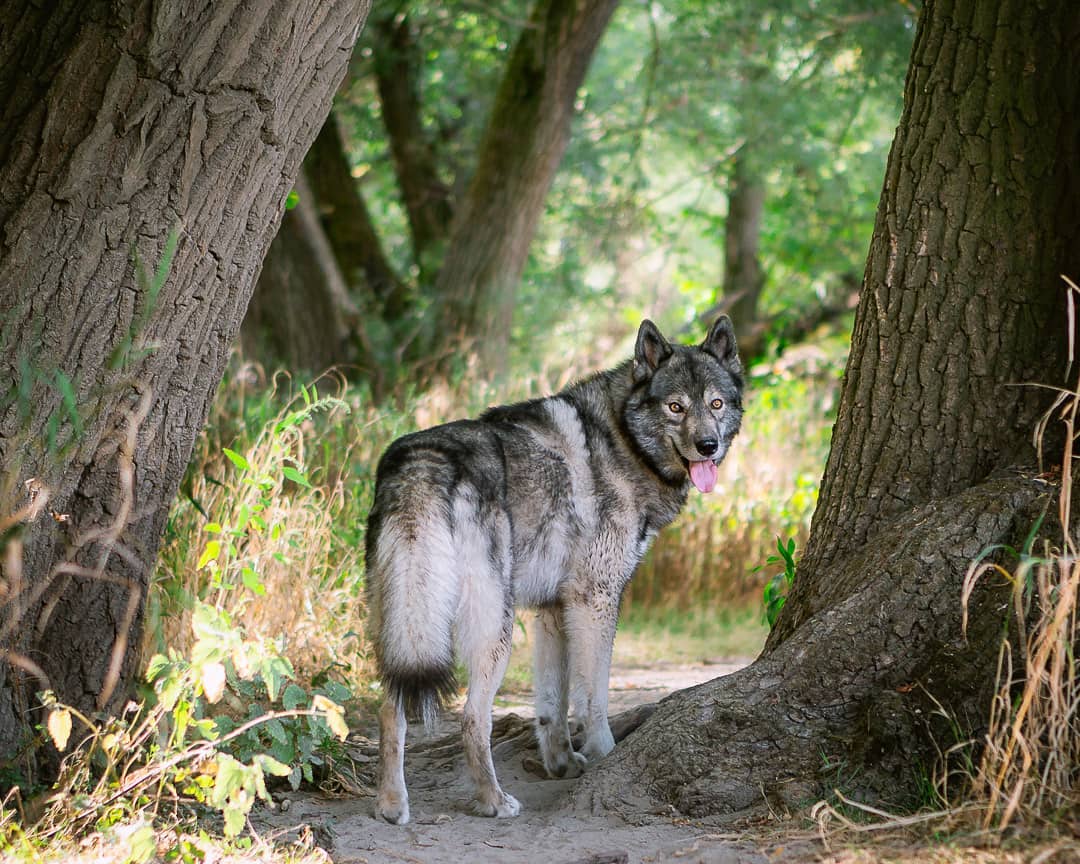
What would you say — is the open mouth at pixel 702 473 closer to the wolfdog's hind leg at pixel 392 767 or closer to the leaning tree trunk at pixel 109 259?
the wolfdog's hind leg at pixel 392 767

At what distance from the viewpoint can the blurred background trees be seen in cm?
1044

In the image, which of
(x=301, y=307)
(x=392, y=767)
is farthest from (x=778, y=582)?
(x=301, y=307)

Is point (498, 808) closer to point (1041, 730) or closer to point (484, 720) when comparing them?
point (484, 720)

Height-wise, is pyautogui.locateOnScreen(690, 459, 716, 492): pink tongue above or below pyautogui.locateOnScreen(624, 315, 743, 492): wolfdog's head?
below

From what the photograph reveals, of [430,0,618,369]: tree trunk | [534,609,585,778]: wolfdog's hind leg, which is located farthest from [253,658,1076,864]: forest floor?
[430,0,618,369]: tree trunk

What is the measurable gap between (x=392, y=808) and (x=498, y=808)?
1.35 feet

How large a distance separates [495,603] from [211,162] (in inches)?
76.9

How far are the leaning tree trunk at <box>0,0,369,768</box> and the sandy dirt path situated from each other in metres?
0.95

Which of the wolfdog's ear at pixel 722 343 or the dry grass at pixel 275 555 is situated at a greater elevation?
the wolfdog's ear at pixel 722 343

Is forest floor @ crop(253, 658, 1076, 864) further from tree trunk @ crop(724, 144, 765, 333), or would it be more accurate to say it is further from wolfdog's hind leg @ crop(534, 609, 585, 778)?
tree trunk @ crop(724, 144, 765, 333)

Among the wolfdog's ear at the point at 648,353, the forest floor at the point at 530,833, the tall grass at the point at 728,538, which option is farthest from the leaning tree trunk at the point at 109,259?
the tall grass at the point at 728,538

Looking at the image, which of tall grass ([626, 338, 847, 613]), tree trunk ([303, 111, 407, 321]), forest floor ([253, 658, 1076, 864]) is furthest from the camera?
tree trunk ([303, 111, 407, 321])

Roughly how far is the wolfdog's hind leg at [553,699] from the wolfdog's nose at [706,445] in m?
1.01

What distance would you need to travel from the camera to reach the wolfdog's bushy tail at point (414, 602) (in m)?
3.67
